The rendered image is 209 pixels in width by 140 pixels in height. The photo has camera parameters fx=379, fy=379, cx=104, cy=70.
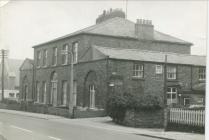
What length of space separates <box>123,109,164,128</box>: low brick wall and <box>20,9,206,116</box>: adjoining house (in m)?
1.60

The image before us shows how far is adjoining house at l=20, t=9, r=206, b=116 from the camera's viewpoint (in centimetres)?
375

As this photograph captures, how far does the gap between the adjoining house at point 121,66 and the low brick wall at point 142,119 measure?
1.60 meters

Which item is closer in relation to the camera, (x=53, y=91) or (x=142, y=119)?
(x=53, y=91)

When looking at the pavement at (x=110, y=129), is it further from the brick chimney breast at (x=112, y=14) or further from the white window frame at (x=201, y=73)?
the brick chimney breast at (x=112, y=14)

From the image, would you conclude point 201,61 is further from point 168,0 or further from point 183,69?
point 183,69

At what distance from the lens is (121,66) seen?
7.01 metres

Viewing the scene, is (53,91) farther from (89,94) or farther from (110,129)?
(110,129)

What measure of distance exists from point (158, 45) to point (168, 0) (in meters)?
1.32

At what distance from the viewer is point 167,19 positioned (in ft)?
10.7

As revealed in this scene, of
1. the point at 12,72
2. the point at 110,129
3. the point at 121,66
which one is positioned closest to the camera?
the point at 121,66

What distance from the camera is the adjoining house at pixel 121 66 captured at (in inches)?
148

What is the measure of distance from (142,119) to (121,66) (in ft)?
11.8

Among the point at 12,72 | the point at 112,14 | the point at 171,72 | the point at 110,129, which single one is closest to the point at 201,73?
the point at 171,72

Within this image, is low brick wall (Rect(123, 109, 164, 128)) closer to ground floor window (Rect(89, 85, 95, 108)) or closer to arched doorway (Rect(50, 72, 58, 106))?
ground floor window (Rect(89, 85, 95, 108))
